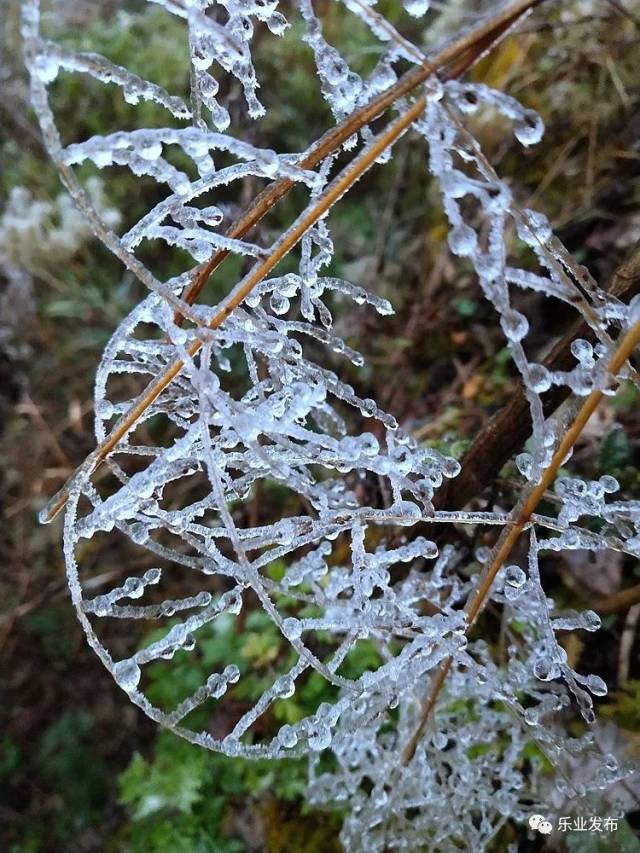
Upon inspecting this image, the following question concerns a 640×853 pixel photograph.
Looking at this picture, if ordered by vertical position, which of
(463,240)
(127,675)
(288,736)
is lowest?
(288,736)

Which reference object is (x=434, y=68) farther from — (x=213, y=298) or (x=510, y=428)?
(x=213, y=298)

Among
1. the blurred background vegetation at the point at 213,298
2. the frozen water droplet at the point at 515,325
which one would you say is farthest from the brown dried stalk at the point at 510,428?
the frozen water droplet at the point at 515,325

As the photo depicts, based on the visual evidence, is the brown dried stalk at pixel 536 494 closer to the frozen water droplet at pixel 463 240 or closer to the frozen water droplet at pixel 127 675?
the frozen water droplet at pixel 463 240

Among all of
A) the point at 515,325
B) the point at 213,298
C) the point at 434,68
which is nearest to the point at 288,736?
the point at 515,325

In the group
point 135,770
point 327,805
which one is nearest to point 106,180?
point 135,770

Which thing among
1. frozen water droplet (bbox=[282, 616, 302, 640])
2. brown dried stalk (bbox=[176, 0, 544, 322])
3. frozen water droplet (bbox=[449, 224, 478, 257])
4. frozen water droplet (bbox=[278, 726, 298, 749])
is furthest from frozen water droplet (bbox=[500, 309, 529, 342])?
frozen water droplet (bbox=[278, 726, 298, 749])

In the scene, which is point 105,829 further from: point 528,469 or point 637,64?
→ point 637,64

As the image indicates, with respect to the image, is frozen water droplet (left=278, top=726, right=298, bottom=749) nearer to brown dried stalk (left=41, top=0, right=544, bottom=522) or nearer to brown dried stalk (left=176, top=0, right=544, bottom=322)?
brown dried stalk (left=41, top=0, right=544, bottom=522)
